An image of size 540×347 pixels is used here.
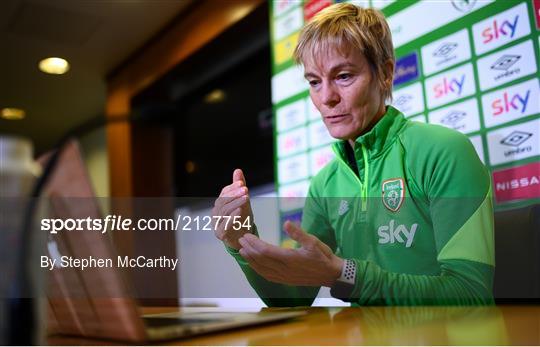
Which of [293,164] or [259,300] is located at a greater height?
[293,164]

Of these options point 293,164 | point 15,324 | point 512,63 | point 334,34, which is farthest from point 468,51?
Result: point 15,324

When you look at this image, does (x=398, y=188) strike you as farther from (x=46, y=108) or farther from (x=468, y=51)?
(x=46, y=108)

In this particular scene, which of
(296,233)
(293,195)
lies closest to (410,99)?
(293,195)

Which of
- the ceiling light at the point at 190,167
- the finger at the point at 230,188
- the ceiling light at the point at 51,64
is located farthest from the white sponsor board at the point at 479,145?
the ceiling light at the point at 51,64

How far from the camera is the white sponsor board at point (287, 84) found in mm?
1229

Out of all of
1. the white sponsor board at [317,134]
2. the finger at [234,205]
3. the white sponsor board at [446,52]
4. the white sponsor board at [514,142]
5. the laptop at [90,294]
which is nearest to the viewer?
the laptop at [90,294]

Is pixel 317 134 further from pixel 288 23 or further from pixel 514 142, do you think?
pixel 514 142

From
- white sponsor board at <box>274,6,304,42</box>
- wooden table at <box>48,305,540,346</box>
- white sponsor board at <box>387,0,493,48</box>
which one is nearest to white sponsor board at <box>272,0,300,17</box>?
white sponsor board at <box>274,6,304,42</box>

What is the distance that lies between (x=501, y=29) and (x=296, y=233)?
0.67 m

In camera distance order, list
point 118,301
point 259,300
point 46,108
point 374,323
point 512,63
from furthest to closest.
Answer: point 46,108 < point 512,63 < point 259,300 < point 374,323 < point 118,301

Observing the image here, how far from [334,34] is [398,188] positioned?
291mm

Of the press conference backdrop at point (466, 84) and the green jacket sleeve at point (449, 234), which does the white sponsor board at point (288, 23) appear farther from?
the green jacket sleeve at point (449, 234)

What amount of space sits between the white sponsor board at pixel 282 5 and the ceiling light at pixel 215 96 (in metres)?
0.23

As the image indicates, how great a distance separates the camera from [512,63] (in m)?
1.04
